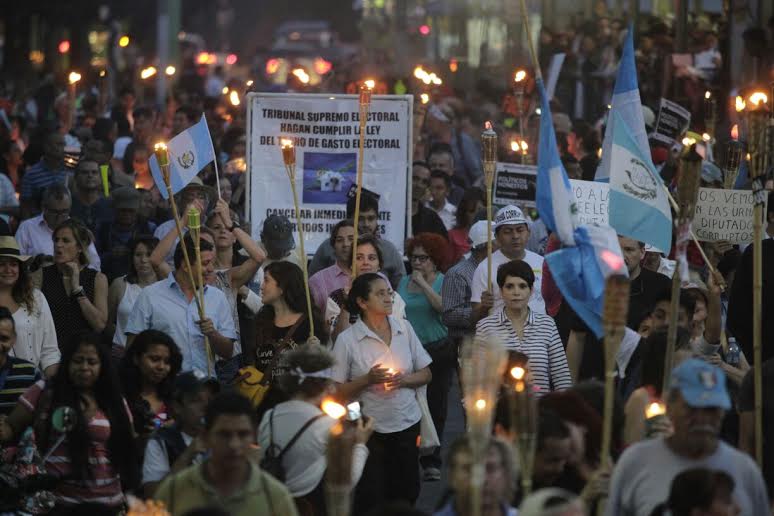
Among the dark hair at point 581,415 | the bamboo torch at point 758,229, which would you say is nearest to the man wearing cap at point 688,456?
the dark hair at point 581,415

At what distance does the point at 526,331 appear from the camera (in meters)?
11.4

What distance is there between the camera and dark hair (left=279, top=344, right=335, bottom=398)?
9422mm

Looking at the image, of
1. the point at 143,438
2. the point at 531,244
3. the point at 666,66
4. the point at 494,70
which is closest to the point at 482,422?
the point at 143,438

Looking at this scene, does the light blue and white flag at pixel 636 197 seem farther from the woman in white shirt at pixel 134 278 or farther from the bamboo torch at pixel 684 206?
the woman in white shirt at pixel 134 278

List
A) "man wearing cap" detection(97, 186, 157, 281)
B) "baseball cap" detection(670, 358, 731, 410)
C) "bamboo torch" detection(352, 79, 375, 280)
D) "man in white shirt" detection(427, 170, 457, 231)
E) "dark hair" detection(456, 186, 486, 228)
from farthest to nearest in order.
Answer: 1. "man in white shirt" detection(427, 170, 457, 231)
2. "dark hair" detection(456, 186, 486, 228)
3. "man wearing cap" detection(97, 186, 157, 281)
4. "bamboo torch" detection(352, 79, 375, 280)
5. "baseball cap" detection(670, 358, 731, 410)

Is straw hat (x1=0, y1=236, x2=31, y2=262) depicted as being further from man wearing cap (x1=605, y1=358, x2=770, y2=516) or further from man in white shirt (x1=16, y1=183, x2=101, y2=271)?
man wearing cap (x1=605, y1=358, x2=770, y2=516)

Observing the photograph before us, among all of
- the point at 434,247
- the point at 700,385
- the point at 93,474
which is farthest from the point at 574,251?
the point at 434,247

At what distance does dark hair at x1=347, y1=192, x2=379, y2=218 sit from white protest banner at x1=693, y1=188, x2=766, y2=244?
8.29ft

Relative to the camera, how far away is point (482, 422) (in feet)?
23.2

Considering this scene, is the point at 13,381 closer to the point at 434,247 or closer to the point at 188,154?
the point at 434,247

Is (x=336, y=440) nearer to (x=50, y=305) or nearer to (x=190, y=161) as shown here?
(x=50, y=305)

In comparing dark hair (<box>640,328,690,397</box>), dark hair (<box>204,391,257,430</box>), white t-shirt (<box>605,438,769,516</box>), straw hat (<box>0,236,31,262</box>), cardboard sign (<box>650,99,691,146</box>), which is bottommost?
white t-shirt (<box>605,438,769,516</box>)

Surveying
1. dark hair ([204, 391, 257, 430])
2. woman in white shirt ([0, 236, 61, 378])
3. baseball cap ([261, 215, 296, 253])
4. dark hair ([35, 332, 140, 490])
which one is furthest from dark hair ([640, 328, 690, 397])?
baseball cap ([261, 215, 296, 253])

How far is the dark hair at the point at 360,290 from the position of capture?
37.1 ft
